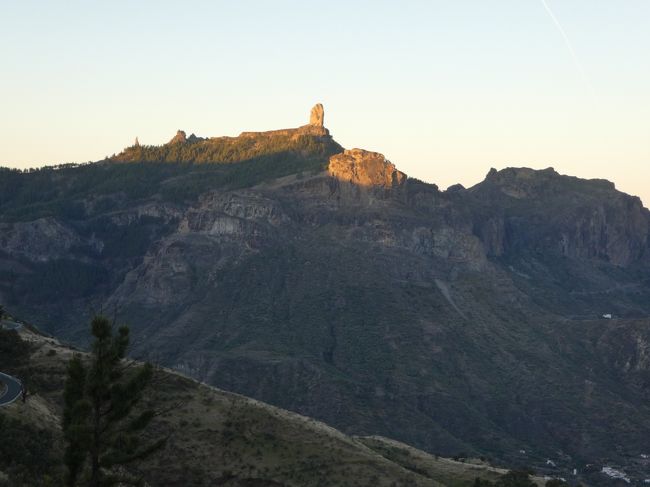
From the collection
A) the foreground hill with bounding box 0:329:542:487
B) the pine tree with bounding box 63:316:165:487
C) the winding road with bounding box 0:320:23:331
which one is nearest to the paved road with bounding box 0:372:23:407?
the foreground hill with bounding box 0:329:542:487

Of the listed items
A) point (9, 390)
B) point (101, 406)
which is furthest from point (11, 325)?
point (101, 406)

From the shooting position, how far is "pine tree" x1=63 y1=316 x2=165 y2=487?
6122 centimetres

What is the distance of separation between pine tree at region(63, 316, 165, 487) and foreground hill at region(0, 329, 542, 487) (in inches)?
1106

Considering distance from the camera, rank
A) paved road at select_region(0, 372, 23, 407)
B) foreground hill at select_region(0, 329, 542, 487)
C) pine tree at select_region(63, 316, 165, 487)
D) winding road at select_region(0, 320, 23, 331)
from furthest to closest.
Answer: winding road at select_region(0, 320, 23, 331) → foreground hill at select_region(0, 329, 542, 487) → paved road at select_region(0, 372, 23, 407) → pine tree at select_region(63, 316, 165, 487)

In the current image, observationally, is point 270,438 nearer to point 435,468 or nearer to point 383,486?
point 383,486

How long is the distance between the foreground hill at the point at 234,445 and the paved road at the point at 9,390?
158cm

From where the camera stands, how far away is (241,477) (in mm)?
104562

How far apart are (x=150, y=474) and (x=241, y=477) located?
830 cm

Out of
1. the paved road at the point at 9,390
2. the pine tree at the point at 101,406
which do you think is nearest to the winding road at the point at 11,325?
the paved road at the point at 9,390

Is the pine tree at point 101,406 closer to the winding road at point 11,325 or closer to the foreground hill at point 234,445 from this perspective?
the foreground hill at point 234,445

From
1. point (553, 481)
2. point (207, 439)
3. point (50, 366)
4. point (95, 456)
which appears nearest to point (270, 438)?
point (207, 439)

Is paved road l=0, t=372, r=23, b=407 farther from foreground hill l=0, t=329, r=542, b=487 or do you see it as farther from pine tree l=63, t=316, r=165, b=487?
pine tree l=63, t=316, r=165, b=487

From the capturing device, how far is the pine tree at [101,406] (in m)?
61.2

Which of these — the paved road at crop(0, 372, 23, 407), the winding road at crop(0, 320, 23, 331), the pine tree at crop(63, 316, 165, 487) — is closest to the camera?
the pine tree at crop(63, 316, 165, 487)
